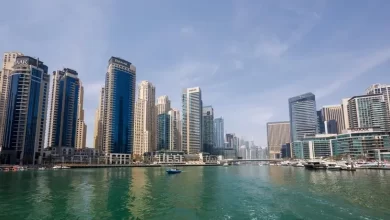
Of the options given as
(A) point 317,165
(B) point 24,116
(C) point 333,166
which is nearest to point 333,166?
(C) point 333,166

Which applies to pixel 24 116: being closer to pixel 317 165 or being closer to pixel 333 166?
pixel 317 165

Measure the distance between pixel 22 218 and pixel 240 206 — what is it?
27254 mm

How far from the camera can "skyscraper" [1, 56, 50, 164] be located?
542ft

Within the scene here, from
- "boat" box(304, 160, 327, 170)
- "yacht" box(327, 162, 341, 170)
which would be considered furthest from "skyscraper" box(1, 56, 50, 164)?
"yacht" box(327, 162, 341, 170)

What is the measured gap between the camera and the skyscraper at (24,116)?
542ft

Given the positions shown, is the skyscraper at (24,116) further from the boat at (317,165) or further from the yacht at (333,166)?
the yacht at (333,166)

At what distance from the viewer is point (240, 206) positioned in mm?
36750

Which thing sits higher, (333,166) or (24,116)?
(24,116)

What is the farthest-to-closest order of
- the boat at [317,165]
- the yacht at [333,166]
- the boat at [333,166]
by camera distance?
the boat at [317,165]
the yacht at [333,166]
the boat at [333,166]

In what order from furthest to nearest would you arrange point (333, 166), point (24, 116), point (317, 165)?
point (24, 116)
point (317, 165)
point (333, 166)

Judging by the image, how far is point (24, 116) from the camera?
168375 millimetres

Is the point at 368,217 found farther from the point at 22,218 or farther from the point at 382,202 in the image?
the point at 22,218

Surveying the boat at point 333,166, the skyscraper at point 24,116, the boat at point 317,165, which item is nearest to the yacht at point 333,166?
the boat at point 333,166

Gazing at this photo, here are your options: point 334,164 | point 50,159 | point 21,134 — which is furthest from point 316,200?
point 50,159
